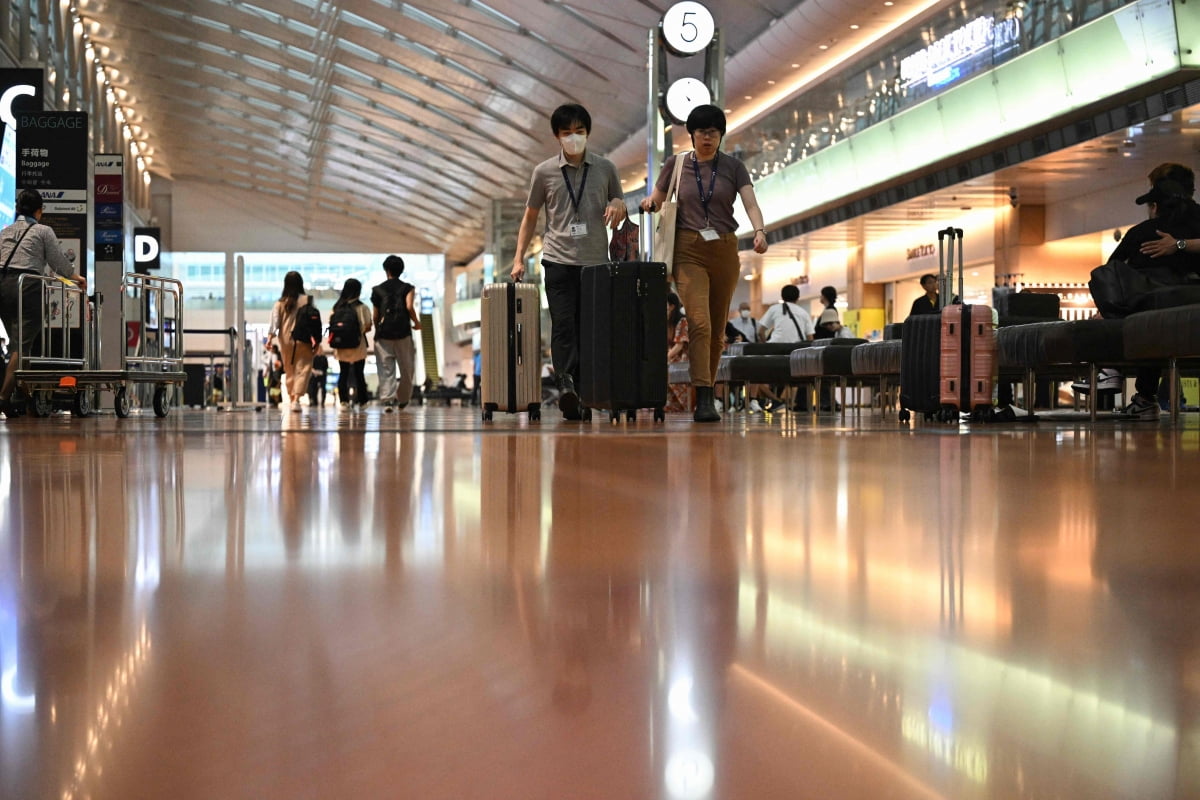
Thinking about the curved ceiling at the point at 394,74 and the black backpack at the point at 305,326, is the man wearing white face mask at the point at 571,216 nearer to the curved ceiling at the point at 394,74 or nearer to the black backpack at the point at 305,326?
the black backpack at the point at 305,326

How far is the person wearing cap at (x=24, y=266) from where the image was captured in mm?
10102

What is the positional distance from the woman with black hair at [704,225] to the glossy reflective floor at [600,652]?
555cm

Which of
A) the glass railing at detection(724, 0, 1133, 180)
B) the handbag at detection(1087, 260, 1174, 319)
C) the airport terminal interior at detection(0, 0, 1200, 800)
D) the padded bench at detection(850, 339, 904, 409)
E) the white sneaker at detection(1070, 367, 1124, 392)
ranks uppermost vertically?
the glass railing at detection(724, 0, 1133, 180)

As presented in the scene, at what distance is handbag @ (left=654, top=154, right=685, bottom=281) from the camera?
7.34m

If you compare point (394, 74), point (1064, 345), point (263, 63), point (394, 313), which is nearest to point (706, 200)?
point (1064, 345)

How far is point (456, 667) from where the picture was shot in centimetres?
76

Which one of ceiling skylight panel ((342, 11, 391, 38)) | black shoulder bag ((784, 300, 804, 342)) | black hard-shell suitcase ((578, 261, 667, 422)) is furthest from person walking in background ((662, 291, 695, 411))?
ceiling skylight panel ((342, 11, 391, 38))

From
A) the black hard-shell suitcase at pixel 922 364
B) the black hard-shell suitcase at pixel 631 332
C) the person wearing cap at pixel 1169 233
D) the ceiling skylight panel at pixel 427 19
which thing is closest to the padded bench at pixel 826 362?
the black hard-shell suitcase at pixel 922 364

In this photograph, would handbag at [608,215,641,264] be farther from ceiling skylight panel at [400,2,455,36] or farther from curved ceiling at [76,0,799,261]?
ceiling skylight panel at [400,2,455,36]

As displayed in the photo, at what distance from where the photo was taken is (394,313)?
12.8m

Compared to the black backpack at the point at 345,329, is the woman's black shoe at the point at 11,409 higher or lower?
lower

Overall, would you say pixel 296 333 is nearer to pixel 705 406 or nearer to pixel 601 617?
pixel 705 406

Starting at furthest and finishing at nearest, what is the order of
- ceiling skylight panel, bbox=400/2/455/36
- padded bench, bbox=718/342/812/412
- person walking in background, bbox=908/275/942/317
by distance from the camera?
ceiling skylight panel, bbox=400/2/455/36
padded bench, bbox=718/342/812/412
person walking in background, bbox=908/275/942/317

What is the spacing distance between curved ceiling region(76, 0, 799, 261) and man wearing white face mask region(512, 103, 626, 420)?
17.6 meters
